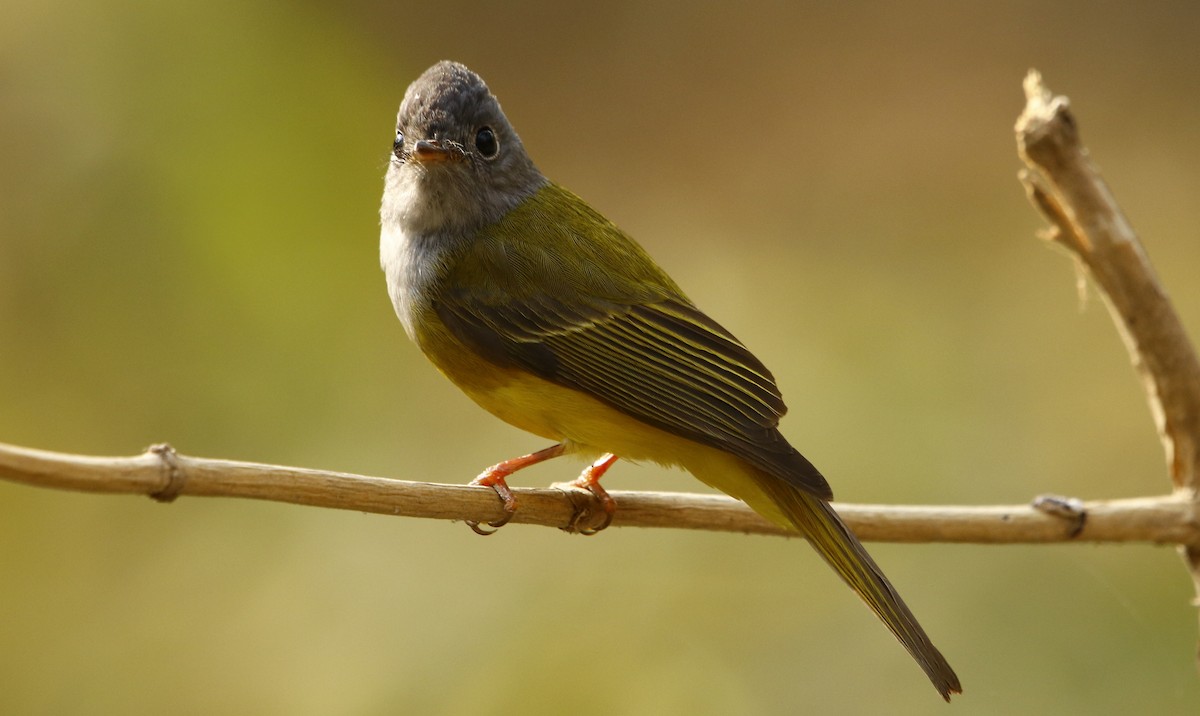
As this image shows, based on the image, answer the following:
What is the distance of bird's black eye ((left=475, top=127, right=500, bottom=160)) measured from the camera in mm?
3619

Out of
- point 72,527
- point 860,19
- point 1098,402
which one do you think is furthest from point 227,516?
point 860,19

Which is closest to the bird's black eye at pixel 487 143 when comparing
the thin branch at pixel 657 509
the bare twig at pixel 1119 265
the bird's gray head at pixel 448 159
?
the bird's gray head at pixel 448 159

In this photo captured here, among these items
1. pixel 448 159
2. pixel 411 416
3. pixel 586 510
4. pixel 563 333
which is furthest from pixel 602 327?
pixel 411 416

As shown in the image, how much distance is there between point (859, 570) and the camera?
2.82m

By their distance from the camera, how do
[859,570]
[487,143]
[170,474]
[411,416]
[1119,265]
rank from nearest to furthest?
[170,474] → [859,570] → [1119,265] → [487,143] → [411,416]

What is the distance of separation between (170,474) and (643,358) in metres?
1.50

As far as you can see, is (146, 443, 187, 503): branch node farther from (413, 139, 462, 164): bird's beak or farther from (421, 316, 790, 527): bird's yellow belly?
(413, 139, 462, 164): bird's beak

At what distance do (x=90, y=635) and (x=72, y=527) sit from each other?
420mm

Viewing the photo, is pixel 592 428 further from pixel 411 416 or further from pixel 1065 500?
pixel 411 416

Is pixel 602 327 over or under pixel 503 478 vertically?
over

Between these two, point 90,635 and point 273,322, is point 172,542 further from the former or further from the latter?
point 273,322

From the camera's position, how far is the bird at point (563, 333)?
117 inches

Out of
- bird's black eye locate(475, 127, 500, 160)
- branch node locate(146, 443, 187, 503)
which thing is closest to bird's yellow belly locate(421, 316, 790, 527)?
bird's black eye locate(475, 127, 500, 160)

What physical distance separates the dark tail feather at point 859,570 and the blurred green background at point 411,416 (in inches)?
73.0
